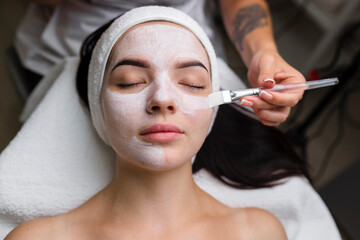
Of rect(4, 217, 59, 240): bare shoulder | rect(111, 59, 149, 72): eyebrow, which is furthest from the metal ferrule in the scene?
rect(4, 217, 59, 240): bare shoulder

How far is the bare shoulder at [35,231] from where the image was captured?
77 cm

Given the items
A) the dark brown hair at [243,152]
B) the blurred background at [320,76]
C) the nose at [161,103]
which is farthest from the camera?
the blurred background at [320,76]

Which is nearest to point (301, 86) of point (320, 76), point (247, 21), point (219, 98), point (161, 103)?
point (219, 98)

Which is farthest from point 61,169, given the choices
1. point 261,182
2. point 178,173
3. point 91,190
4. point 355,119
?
point 355,119

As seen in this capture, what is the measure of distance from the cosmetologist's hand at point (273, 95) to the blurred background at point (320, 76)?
26.6 inches

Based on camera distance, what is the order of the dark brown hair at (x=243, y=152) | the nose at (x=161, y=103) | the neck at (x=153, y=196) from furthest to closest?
the dark brown hair at (x=243, y=152) < the neck at (x=153, y=196) < the nose at (x=161, y=103)

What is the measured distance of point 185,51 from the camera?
0.75m

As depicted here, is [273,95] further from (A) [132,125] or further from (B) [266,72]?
(A) [132,125]

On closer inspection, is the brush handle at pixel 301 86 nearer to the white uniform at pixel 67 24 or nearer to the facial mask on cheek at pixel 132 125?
the facial mask on cheek at pixel 132 125

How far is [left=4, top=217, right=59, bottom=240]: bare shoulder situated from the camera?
30.4 inches

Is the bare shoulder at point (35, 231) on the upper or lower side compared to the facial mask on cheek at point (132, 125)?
lower

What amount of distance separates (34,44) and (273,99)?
99 centimetres

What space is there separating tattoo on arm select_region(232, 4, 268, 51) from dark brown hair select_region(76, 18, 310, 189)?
0.27 m

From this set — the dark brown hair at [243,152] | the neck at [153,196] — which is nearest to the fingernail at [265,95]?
the neck at [153,196]
